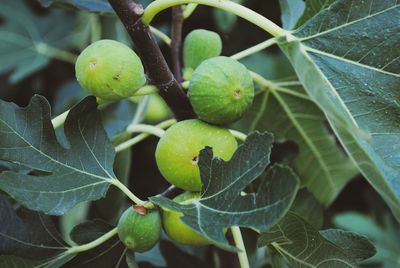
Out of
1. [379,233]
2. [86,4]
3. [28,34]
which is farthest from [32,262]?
[28,34]

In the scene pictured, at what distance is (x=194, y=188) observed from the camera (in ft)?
3.52

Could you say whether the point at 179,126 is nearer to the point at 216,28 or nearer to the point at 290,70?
the point at 290,70

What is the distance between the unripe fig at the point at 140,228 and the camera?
105cm

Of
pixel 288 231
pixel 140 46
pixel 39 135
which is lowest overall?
pixel 288 231

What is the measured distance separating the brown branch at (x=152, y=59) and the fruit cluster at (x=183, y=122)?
0.04 m

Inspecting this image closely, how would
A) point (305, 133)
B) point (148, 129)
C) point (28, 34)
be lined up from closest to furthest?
point (148, 129), point (305, 133), point (28, 34)

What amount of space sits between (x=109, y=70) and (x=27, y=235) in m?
0.34

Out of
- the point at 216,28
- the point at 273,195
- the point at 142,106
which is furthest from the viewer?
the point at 216,28

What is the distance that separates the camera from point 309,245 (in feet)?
3.62

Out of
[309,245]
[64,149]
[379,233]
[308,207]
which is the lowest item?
[379,233]

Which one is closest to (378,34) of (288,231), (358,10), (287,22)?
(358,10)

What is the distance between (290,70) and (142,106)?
372mm

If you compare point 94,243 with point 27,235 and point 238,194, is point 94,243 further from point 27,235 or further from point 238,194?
point 238,194

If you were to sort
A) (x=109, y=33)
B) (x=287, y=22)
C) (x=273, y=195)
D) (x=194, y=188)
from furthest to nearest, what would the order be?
(x=109, y=33) → (x=287, y=22) → (x=194, y=188) → (x=273, y=195)
